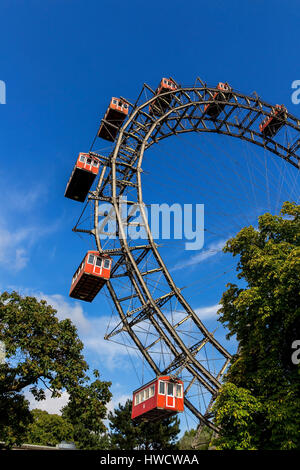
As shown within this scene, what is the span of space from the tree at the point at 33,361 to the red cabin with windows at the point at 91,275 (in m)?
2.49

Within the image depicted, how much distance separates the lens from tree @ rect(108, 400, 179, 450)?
39.4m

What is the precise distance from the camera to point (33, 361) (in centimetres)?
2327

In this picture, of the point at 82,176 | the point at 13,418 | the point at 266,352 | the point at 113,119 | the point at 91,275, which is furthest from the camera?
the point at 113,119

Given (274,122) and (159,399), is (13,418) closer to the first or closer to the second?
(159,399)

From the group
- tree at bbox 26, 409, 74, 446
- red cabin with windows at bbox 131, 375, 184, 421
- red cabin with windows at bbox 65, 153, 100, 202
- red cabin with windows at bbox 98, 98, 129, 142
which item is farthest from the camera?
tree at bbox 26, 409, 74, 446

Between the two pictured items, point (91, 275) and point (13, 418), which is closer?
point (13, 418)

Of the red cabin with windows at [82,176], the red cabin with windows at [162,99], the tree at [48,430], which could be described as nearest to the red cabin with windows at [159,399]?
the red cabin with windows at [82,176]

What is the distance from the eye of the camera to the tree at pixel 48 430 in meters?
59.6

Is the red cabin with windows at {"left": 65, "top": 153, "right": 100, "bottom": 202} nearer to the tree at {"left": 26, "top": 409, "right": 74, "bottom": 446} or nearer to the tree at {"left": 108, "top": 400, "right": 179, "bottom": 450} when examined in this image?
the tree at {"left": 108, "top": 400, "right": 179, "bottom": 450}

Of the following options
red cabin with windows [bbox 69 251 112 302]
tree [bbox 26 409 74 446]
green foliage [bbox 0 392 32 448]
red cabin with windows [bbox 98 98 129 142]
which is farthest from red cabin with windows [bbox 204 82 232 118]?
tree [bbox 26 409 74 446]

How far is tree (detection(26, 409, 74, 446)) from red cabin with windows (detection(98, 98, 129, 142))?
45.1 metres

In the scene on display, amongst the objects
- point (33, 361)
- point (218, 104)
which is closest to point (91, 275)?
point (33, 361)

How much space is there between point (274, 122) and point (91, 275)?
26.7m

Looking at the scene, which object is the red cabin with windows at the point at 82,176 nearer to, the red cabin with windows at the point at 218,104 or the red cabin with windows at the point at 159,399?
the red cabin with windows at the point at 218,104
